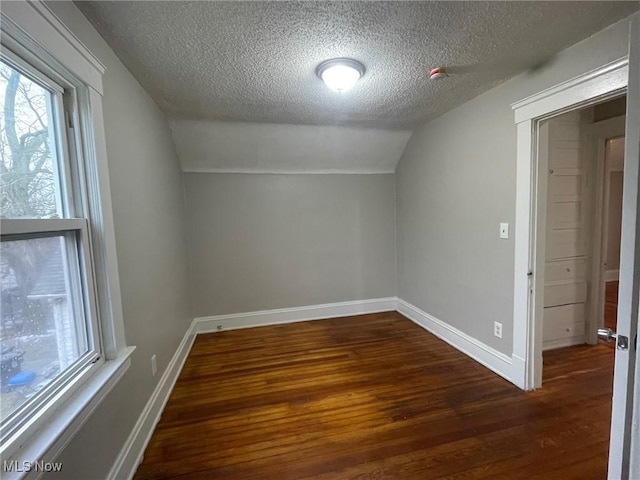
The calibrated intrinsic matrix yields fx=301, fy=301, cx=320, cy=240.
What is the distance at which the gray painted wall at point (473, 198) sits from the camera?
1.94 metres

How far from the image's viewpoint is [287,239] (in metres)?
3.67

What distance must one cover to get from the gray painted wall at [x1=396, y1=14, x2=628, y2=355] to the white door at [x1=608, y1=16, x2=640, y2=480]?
1074 mm

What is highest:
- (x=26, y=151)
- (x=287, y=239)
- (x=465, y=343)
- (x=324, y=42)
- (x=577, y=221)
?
(x=324, y=42)

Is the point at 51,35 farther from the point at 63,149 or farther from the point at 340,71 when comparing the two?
the point at 340,71

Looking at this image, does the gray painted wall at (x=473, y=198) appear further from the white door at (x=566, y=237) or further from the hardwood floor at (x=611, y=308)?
the hardwood floor at (x=611, y=308)

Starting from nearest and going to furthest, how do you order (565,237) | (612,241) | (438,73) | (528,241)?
(438,73)
(528,241)
(565,237)
(612,241)

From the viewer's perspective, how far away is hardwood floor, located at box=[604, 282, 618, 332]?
129 inches

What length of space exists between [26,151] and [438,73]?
83.9 inches

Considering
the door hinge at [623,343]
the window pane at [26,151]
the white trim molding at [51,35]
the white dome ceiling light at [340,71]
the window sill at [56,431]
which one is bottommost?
the window sill at [56,431]

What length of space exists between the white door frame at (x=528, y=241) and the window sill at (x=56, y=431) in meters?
2.52

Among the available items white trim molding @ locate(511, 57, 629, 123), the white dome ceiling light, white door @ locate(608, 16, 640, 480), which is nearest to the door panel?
white trim molding @ locate(511, 57, 629, 123)

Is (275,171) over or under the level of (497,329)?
over

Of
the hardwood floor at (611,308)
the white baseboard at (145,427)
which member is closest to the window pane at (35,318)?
the white baseboard at (145,427)

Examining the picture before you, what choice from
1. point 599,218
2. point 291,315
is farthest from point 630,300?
point 291,315
